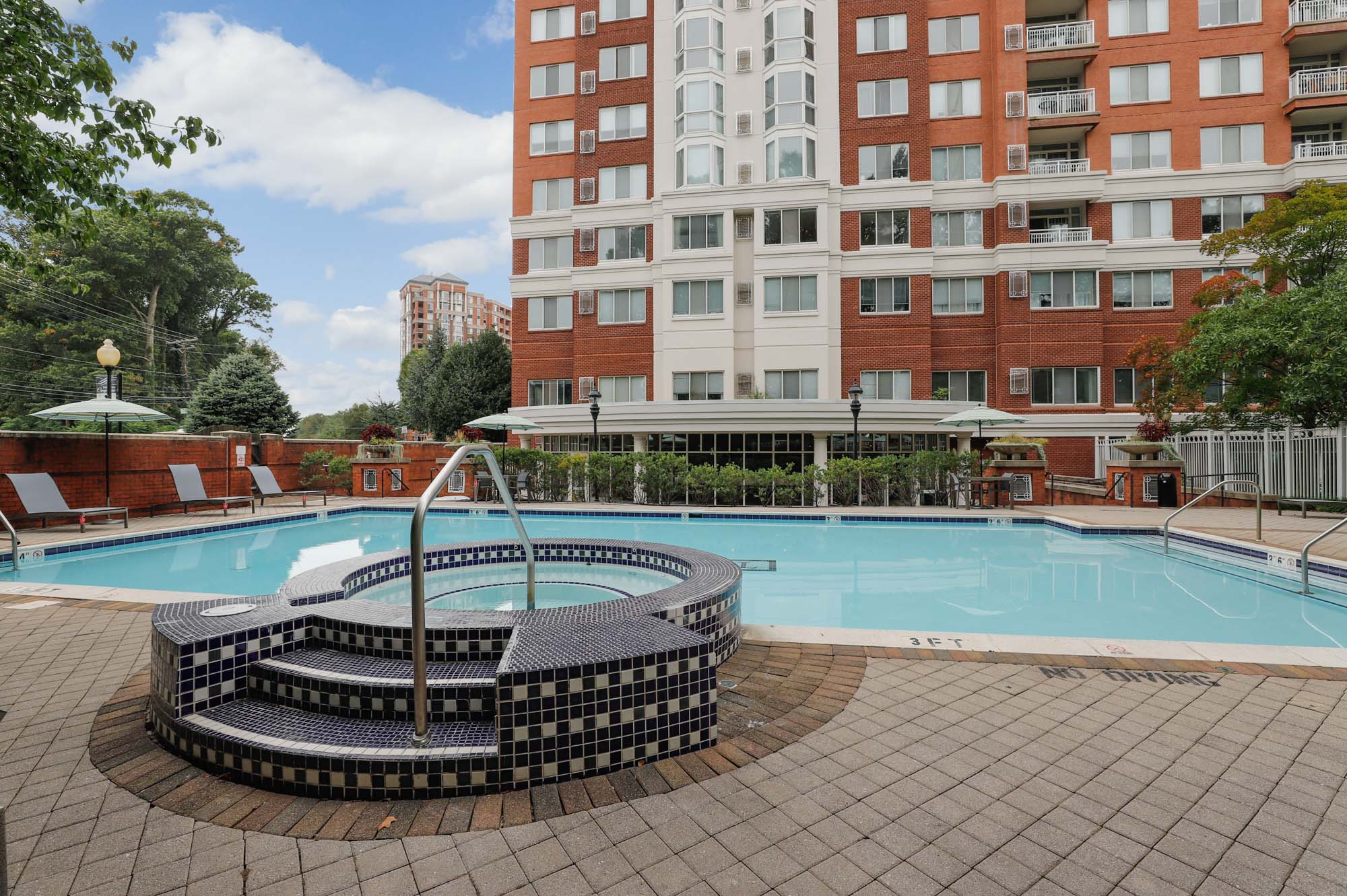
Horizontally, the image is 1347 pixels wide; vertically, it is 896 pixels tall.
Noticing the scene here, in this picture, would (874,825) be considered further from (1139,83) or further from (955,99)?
(1139,83)

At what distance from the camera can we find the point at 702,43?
2234 centimetres

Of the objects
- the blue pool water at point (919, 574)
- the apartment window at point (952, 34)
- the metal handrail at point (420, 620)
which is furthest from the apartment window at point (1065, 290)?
the metal handrail at point (420, 620)

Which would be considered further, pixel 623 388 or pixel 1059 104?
pixel 623 388

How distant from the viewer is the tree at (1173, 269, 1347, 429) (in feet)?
41.2

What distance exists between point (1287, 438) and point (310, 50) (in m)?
33.6

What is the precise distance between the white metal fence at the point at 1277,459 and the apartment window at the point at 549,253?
21.4 m

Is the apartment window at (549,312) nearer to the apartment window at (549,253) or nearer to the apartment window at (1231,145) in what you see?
the apartment window at (549,253)

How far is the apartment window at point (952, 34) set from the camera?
21.8m

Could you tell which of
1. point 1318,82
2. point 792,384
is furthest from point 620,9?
point 1318,82

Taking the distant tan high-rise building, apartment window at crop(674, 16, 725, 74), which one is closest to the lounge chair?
apartment window at crop(674, 16, 725, 74)

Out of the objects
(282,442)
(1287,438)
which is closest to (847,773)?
(1287,438)

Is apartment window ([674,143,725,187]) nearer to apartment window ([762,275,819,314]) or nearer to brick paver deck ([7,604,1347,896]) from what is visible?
apartment window ([762,275,819,314])

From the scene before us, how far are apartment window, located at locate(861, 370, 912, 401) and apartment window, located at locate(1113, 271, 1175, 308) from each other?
758 centimetres

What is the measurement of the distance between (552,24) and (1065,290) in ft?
72.6
